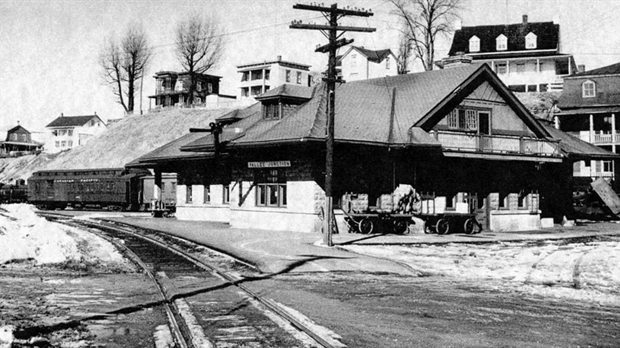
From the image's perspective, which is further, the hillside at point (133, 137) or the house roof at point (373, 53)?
the house roof at point (373, 53)

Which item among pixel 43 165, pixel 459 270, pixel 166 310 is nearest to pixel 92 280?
pixel 166 310

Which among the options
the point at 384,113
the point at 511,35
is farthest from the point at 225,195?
the point at 511,35

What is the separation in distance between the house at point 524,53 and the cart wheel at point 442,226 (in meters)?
47.3

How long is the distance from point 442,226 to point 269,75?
234 feet

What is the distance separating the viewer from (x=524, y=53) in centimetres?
7125

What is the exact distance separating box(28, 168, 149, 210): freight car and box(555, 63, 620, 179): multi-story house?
35.0m

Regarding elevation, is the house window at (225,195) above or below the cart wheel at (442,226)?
above

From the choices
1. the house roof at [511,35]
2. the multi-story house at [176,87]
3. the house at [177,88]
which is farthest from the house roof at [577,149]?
the multi-story house at [176,87]

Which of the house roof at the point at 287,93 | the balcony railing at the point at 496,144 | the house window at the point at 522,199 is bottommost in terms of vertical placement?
the house window at the point at 522,199

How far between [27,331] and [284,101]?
72.5ft

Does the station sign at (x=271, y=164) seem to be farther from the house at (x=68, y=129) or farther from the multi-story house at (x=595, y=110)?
the house at (x=68, y=129)

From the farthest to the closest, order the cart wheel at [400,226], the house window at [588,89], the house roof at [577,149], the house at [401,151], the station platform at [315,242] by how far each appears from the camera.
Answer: the house window at [588,89], the house roof at [577,149], the cart wheel at [400,226], the house at [401,151], the station platform at [315,242]

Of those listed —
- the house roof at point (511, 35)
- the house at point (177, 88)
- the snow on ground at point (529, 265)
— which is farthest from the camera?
the house at point (177, 88)

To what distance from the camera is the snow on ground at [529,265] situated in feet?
42.6
